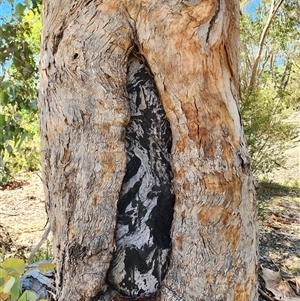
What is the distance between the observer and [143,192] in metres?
1.23

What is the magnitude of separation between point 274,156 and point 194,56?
3277 mm

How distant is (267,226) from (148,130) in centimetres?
214

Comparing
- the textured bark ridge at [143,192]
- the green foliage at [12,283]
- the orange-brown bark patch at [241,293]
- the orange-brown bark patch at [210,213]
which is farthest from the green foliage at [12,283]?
Answer: the orange-brown bark patch at [241,293]

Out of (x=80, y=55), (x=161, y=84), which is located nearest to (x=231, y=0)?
(x=161, y=84)

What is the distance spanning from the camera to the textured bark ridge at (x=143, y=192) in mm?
1220

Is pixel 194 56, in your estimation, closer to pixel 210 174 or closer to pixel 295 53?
pixel 210 174

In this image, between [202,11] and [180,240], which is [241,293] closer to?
[180,240]

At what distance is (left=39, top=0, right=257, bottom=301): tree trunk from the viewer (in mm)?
1107

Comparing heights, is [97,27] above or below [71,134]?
above

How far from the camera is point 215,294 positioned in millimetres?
1156

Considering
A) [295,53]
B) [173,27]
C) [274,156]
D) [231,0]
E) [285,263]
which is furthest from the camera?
[295,53]

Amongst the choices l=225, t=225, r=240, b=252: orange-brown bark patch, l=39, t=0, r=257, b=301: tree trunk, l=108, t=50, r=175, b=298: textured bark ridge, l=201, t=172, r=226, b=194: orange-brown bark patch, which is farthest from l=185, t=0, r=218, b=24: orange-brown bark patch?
l=225, t=225, r=240, b=252: orange-brown bark patch

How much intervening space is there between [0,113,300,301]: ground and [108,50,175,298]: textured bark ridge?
1.93 ft

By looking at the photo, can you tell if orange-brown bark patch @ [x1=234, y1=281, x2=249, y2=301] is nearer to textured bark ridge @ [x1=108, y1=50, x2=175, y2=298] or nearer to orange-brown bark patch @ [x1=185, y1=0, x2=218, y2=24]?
textured bark ridge @ [x1=108, y1=50, x2=175, y2=298]
